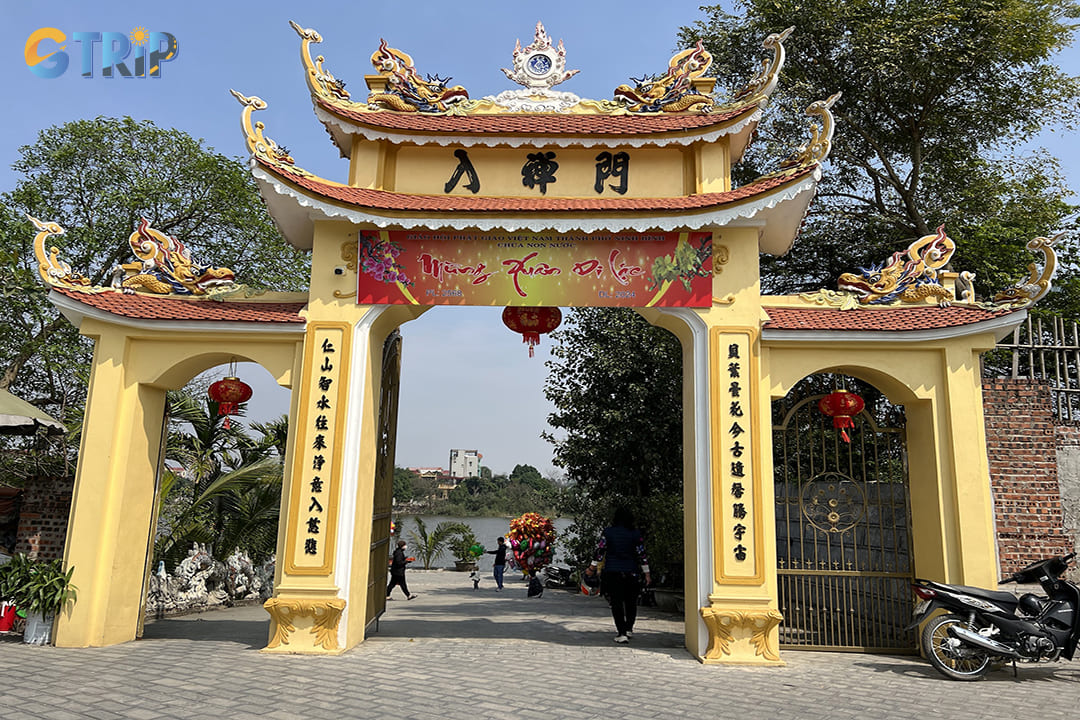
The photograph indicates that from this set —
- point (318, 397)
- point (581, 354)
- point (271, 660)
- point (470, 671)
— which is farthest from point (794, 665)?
point (581, 354)

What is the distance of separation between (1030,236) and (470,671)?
11811 millimetres

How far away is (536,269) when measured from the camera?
6.98 meters

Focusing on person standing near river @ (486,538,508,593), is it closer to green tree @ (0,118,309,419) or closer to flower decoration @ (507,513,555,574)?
flower decoration @ (507,513,555,574)

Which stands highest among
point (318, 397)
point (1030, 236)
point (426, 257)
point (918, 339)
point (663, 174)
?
point (1030, 236)

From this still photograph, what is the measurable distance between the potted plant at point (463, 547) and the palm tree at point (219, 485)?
9.11 metres

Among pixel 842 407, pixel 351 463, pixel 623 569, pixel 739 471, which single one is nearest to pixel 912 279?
pixel 842 407

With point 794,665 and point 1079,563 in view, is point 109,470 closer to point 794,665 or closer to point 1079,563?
point 794,665

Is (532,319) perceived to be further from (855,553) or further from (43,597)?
(43,597)

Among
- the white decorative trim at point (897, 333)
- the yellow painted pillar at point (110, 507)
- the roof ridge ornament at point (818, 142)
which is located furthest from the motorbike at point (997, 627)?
the yellow painted pillar at point (110, 507)

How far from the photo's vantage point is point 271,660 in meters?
5.79

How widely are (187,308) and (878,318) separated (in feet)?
21.7

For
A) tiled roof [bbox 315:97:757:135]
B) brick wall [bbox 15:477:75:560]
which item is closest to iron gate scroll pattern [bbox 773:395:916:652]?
tiled roof [bbox 315:97:757:135]

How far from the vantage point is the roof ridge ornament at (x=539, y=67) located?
8266 mm

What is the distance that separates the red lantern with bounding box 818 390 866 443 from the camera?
6.83 m
